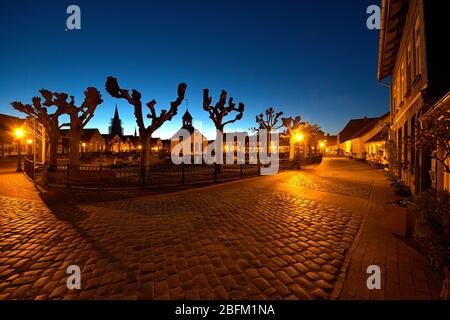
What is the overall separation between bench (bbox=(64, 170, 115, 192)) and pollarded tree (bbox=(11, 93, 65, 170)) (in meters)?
9.09

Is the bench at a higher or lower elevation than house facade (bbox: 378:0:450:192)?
lower

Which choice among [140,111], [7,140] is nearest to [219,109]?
[140,111]

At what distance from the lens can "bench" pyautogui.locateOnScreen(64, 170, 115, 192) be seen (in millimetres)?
8695

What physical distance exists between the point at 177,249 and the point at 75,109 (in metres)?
16.0

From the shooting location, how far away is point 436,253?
2512 mm

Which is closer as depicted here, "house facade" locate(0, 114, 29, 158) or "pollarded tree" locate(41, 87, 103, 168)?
"pollarded tree" locate(41, 87, 103, 168)

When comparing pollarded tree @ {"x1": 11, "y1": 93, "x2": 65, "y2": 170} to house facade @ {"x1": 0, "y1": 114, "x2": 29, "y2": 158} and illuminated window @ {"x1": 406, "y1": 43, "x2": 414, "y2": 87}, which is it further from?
house facade @ {"x1": 0, "y1": 114, "x2": 29, "y2": 158}

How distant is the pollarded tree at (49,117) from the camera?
622 inches

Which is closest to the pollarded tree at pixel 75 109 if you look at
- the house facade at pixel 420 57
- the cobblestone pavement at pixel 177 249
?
the cobblestone pavement at pixel 177 249

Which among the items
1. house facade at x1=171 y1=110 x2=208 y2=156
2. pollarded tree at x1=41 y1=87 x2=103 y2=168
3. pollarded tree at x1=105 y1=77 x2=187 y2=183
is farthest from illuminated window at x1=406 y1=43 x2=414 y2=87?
house facade at x1=171 y1=110 x2=208 y2=156
